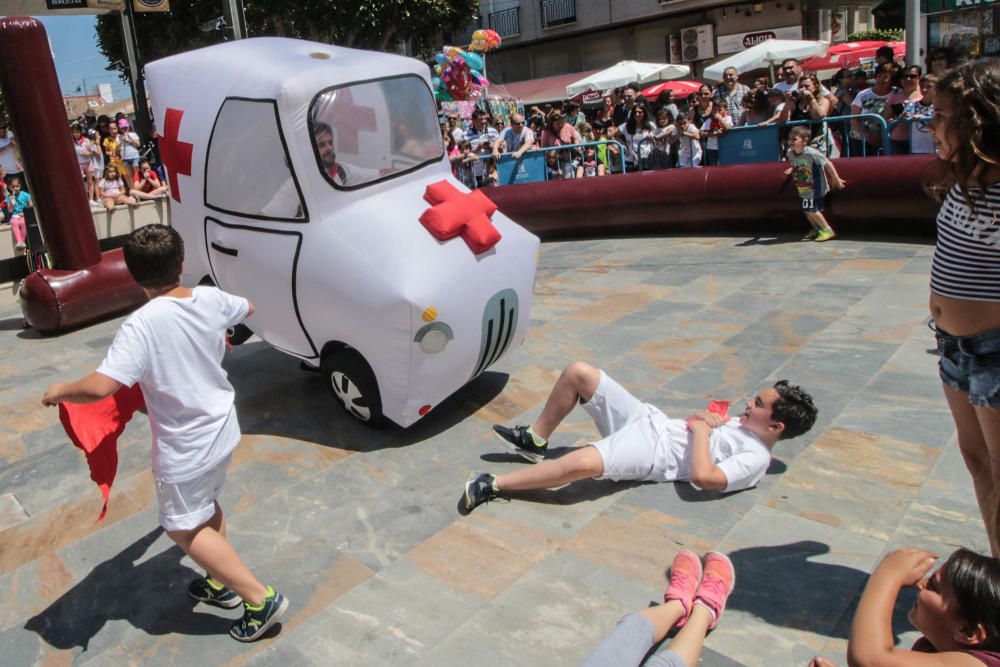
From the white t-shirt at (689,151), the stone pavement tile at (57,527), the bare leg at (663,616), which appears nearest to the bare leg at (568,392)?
the bare leg at (663,616)

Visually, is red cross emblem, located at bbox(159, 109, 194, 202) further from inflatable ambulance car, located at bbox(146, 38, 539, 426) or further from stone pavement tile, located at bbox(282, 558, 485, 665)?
stone pavement tile, located at bbox(282, 558, 485, 665)

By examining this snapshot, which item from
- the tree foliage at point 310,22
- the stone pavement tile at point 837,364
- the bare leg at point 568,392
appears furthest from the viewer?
the tree foliage at point 310,22

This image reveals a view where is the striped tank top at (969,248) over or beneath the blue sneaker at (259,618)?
over

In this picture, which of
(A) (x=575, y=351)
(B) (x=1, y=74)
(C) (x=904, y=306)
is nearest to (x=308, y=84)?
(A) (x=575, y=351)

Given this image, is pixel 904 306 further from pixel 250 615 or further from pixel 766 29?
pixel 766 29

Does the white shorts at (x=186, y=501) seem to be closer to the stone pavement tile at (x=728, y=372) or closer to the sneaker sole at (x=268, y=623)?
the sneaker sole at (x=268, y=623)

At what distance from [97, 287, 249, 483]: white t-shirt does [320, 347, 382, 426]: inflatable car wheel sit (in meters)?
1.47

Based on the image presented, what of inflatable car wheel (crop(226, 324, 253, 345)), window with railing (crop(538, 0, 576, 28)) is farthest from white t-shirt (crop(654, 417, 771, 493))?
window with railing (crop(538, 0, 576, 28))

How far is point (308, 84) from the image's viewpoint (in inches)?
180

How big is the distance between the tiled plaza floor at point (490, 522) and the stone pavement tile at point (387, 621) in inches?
0.4

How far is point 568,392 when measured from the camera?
4152mm

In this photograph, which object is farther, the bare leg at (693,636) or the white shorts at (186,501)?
the white shorts at (186,501)

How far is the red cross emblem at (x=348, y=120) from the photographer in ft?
15.3

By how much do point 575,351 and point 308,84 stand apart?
2664mm
